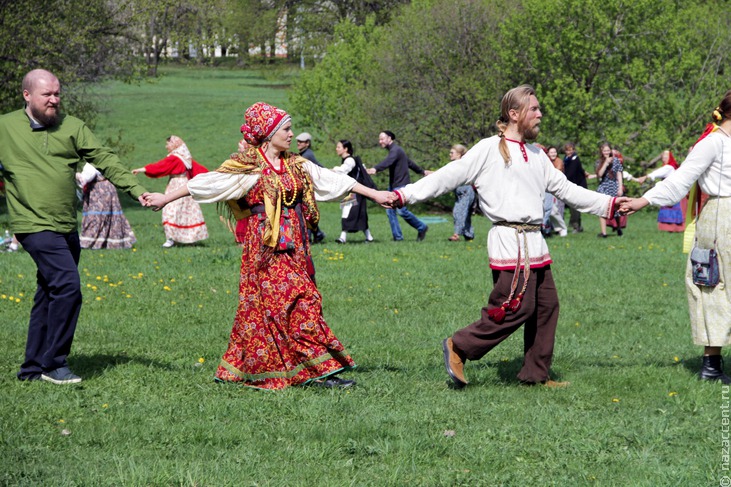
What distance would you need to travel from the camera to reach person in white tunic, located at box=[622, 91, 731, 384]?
22.7 feet

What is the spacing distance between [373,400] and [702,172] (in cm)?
284

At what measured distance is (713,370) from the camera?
23.3ft

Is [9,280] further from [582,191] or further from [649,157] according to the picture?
[649,157]

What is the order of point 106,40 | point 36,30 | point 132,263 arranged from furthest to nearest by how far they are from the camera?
point 106,40 < point 36,30 < point 132,263

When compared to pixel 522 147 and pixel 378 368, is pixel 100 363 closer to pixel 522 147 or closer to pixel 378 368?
pixel 378 368

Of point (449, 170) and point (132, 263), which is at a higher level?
point (449, 170)

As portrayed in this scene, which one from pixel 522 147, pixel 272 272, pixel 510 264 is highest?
pixel 522 147

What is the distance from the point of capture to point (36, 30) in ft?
72.8

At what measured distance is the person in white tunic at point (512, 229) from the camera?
6672 millimetres

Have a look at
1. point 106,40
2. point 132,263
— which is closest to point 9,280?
point 132,263

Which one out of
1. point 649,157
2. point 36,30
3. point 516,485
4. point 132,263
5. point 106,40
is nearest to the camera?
point 516,485

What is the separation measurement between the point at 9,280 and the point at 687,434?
8757 millimetres

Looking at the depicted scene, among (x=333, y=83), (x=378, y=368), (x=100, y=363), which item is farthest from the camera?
(x=333, y=83)

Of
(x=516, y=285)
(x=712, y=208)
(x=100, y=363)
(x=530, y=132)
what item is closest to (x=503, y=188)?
(x=530, y=132)
